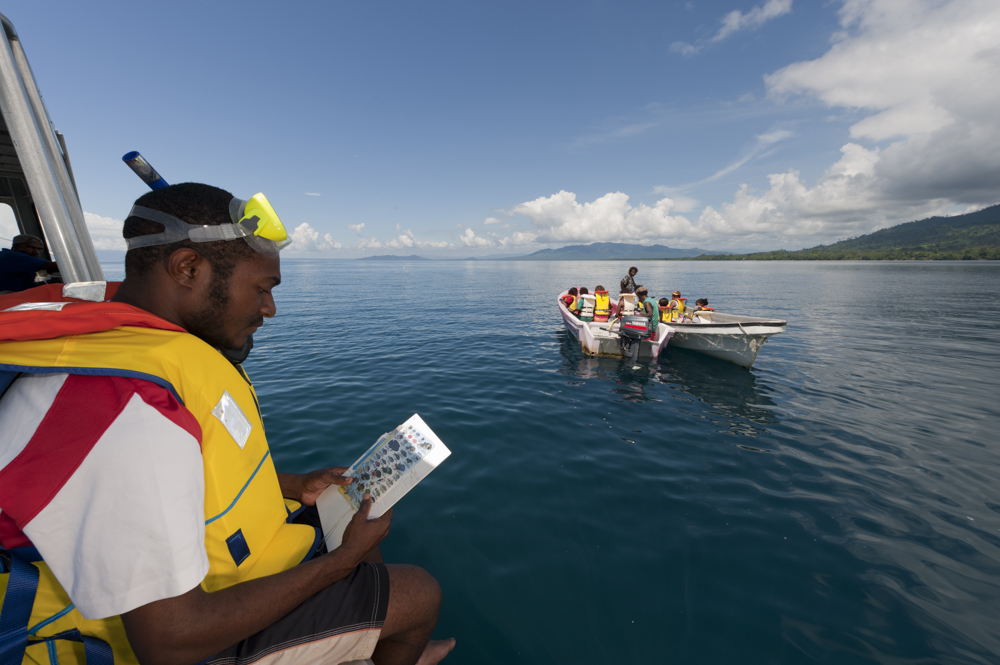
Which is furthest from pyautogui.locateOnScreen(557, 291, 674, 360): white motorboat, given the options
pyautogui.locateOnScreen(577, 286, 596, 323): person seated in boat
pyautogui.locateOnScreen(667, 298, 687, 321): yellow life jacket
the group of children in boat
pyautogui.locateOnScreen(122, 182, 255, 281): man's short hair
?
pyautogui.locateOnScreen(122, 182, 255, 281): man's short hair

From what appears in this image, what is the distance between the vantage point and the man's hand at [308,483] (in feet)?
7.79

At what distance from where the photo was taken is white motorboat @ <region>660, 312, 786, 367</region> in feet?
33.0

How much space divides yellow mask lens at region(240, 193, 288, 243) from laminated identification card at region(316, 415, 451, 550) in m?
1.20

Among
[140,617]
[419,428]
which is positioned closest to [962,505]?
[419,428]

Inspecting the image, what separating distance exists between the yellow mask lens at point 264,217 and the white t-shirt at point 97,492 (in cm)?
92

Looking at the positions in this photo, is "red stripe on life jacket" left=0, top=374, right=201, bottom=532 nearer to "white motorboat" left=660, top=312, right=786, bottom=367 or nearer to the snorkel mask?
the snorkel mask

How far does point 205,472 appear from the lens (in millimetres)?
1327

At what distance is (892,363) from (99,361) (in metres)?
16.5

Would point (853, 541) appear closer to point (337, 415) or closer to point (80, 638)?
point (80, 638)

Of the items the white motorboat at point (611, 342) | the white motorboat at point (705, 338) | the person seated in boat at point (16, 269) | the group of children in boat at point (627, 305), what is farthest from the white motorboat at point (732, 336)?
the person seated in boat at point (16, 269)

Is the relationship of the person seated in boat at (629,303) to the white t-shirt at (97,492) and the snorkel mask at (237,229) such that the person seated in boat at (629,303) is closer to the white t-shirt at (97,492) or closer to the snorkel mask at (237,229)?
the snorkel mask at (237,229)

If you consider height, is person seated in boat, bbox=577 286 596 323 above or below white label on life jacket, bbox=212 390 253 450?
below

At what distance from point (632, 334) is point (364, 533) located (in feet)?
32.7

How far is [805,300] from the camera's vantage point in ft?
96.1
